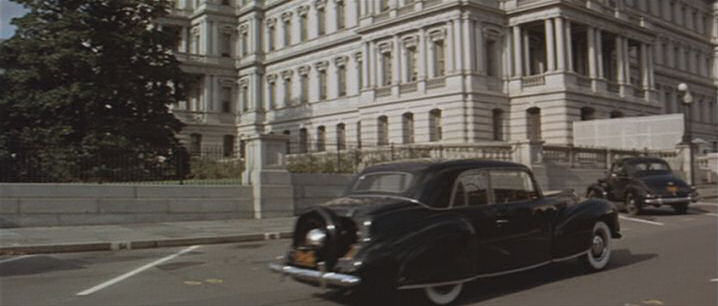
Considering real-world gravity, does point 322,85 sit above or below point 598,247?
above

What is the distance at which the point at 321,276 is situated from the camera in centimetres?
659

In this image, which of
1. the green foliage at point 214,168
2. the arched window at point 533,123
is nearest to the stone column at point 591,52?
the arched window at point 533,123

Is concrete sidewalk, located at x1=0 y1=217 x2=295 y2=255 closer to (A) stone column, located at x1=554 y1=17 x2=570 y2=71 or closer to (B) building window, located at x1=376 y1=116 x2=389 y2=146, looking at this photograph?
(B) building window, located at x1=376 y1=116 x2=389 y2=146

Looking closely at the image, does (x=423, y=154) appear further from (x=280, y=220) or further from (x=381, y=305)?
(x=381, y=305)

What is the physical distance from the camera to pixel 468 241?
7031 mm

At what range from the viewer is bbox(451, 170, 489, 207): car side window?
7328 millimetres

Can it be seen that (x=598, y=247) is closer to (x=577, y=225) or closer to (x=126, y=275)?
(x=577, y=225)

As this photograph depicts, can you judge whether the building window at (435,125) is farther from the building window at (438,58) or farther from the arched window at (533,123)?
the arched window at (533,123)

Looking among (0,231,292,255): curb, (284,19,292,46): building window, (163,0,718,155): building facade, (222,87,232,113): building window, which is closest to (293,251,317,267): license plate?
(0,231,292,255): curb

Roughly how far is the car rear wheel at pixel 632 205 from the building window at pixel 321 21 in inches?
1664

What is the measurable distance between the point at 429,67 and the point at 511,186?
37256mm

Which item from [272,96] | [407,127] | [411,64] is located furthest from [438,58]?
[272,96]

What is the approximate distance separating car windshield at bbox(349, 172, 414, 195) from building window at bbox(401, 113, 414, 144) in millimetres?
37359

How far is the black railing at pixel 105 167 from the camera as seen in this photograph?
1600 cm
